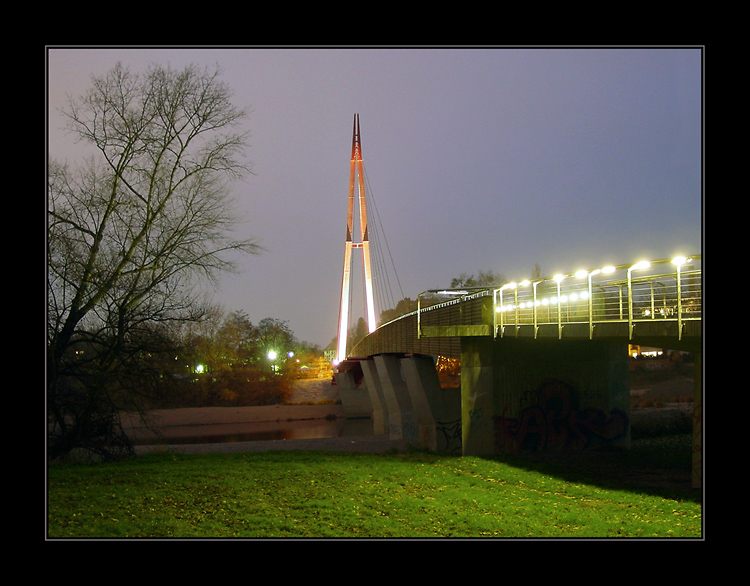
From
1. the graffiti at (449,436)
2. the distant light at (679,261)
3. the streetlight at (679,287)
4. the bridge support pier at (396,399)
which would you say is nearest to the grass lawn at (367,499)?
the streetlight at (679,287)

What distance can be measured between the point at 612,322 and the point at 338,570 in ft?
33.1

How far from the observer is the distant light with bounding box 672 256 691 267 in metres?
16.5

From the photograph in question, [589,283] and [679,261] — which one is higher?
[679,261]

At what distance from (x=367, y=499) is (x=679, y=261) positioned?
746 cm

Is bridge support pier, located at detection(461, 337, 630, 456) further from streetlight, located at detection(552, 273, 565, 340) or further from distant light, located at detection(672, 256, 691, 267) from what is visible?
distant light, located at detection(672, 256, 691, 267)

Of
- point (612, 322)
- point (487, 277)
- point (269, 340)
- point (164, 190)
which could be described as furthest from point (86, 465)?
point (269, 340)

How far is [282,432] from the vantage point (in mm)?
63656

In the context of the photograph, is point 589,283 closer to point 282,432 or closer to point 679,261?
point 679,261

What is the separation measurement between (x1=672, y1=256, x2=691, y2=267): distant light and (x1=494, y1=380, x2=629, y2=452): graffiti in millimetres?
12629

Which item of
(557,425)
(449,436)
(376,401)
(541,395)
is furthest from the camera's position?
(376,401)

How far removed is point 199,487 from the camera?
19.3 meters

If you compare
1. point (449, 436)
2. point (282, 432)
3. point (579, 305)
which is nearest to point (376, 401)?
point (282, 432)

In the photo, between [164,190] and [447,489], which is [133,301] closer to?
[164,190]

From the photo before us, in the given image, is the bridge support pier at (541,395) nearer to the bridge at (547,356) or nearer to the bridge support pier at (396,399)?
the bridge at (547,356)
